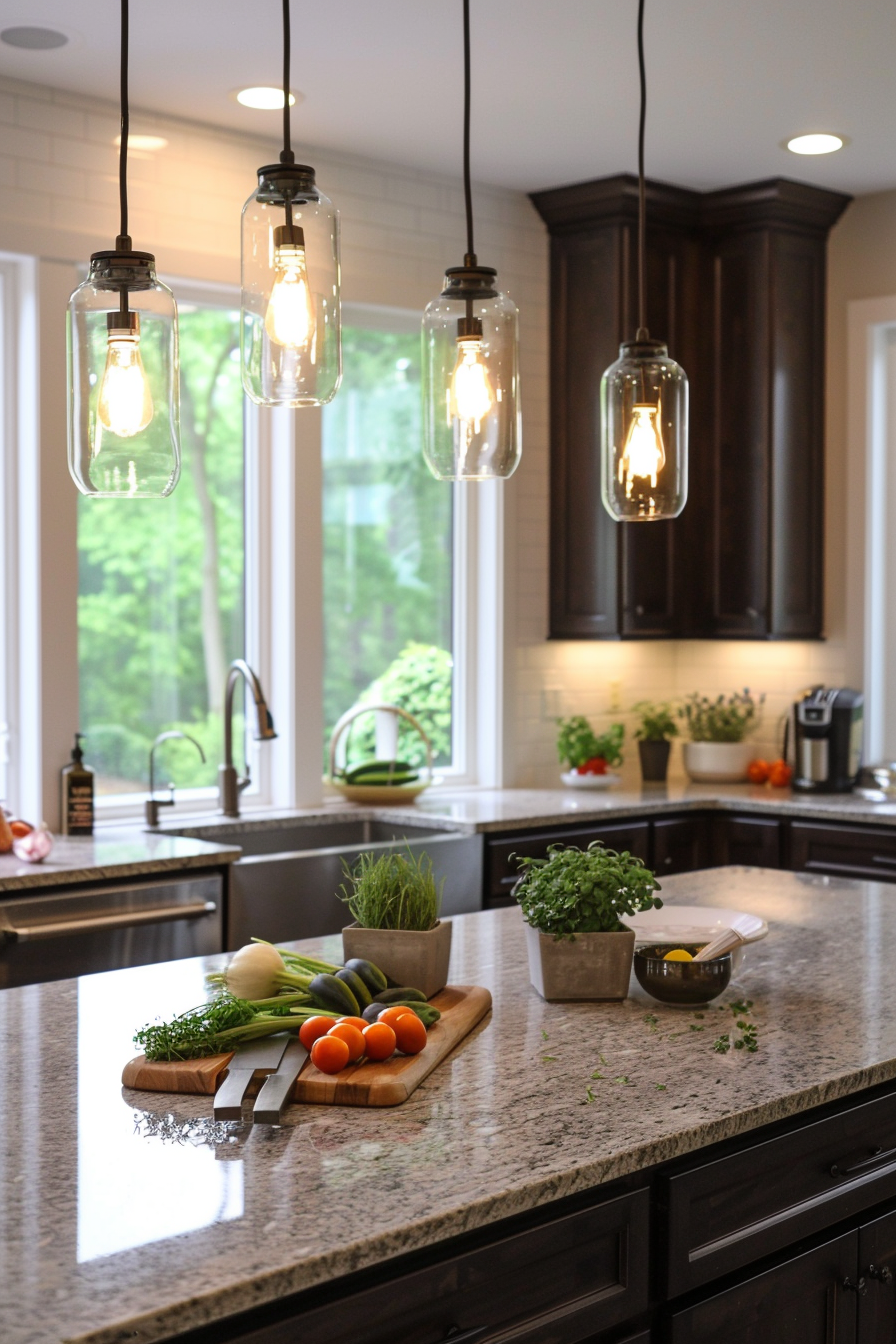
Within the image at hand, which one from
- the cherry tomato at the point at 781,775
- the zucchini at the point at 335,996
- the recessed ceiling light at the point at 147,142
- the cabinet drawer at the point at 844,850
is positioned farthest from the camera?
the cherry tomato at the point at 781,775

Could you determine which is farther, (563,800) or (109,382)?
(563,800)

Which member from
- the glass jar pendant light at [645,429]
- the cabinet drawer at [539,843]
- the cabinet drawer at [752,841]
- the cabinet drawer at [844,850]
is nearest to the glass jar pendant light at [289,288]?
the glass jar pendant light at [645,429]

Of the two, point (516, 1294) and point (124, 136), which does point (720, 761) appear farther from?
point (124, 136)

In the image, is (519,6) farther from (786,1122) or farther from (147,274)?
(786,1122)

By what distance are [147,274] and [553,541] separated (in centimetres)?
372

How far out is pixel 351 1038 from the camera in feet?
6.05

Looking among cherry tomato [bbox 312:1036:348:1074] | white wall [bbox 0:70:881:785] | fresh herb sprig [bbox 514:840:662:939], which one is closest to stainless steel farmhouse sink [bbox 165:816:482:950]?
white wall [bbox 0:70:881:785]

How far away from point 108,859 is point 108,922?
18cm

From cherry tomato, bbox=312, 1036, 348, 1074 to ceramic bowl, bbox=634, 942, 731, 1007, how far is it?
0.60 m

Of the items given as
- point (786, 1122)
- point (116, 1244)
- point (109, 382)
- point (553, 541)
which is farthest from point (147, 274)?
point (553, 541)

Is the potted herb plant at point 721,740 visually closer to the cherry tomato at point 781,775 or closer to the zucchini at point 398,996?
the cherry tomato at point 781,775

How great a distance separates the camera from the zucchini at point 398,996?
2.08 m

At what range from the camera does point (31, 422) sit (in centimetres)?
402

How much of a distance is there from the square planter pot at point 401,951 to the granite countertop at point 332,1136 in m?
0.13
